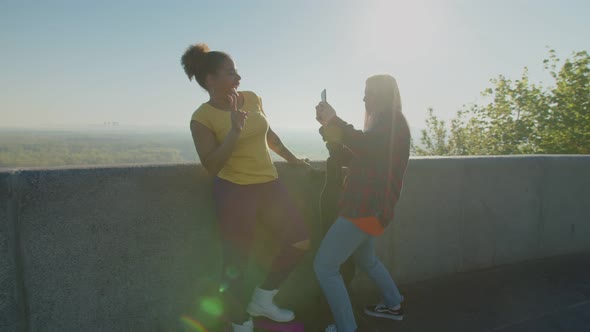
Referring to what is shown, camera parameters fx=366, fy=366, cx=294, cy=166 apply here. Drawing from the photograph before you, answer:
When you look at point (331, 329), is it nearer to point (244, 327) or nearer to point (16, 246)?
point (244, 327)

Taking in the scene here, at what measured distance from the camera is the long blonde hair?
2484mm

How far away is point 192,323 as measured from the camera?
283 cm

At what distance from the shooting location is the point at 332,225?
2.70 metres

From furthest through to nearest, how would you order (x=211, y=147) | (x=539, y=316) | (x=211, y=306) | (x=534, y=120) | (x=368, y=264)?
(x=534, y=120), (x=539, y=316), (x=368, y=264), (x=211, y=306), (x=211, y=147)

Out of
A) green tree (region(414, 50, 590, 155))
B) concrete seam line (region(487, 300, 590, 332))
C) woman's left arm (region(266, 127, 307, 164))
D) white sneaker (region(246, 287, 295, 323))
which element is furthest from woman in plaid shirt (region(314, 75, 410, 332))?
green tree (region(414, 50, 590, 155))

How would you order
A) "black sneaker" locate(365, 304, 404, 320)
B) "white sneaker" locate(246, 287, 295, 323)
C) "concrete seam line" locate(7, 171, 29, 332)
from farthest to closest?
"black sneaker" locate(365, 304, 404, 320)
"white sneaker" locate(246, 287, 295, 323)
"concrete seam line" locate(7, 171, 29, 332)

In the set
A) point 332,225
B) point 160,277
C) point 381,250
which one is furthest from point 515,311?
point 160,277

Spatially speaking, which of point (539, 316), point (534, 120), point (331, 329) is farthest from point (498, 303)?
point (534, 120)

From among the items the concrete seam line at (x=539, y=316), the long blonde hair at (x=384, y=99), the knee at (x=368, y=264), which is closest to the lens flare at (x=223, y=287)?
the knee at (x=368, y=264)

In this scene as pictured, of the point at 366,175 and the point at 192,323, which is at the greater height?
the point at 366,175

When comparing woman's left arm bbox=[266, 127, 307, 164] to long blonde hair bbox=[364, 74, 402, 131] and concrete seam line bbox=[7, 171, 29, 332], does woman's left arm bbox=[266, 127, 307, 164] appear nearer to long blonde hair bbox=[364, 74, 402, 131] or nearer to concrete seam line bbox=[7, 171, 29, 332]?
long blonde hair bbox=[364, 74, 402, 131]

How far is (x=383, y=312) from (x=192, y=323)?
1636 millimetres

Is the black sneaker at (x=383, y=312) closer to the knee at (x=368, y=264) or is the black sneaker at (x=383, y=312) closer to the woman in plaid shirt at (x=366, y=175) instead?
the knee at (x=368, y=264)

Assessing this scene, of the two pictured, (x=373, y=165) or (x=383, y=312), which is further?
(x=383, y=312)
